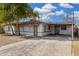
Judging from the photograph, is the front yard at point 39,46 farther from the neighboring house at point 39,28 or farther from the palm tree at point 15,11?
the palm tree at point 15,11

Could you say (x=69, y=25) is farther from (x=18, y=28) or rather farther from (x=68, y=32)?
(x=18, y=28)

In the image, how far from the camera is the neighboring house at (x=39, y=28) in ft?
9.09

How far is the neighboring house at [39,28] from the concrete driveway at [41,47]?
8 centimetres

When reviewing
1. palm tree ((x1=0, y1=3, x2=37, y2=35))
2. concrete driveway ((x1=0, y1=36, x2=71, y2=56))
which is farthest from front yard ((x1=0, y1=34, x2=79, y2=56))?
palm tree ((x1=0, y1=3, x2=37, y2=35))

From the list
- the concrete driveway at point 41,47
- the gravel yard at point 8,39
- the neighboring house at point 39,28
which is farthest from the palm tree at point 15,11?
the concrete driveway at point 41,47

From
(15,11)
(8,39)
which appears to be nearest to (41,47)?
(8,39)

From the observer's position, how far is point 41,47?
2771mm

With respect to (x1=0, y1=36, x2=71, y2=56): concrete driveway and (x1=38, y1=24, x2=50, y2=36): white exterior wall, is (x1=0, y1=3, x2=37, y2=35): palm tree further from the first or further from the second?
(x1=0, y1=36, x2=71, y2=56): concrete driveway

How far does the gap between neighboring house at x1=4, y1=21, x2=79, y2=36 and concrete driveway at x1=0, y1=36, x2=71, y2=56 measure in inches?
3.2

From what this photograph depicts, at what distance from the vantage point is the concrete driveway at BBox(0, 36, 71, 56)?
2.75 metres

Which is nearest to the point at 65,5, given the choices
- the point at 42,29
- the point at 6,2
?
the point at 42,29

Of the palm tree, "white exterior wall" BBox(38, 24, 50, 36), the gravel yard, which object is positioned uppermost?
the palm tree

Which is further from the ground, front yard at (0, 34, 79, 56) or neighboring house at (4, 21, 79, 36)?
neighboring house at (4, 21, 79, 36)

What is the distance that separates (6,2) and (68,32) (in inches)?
37.3
